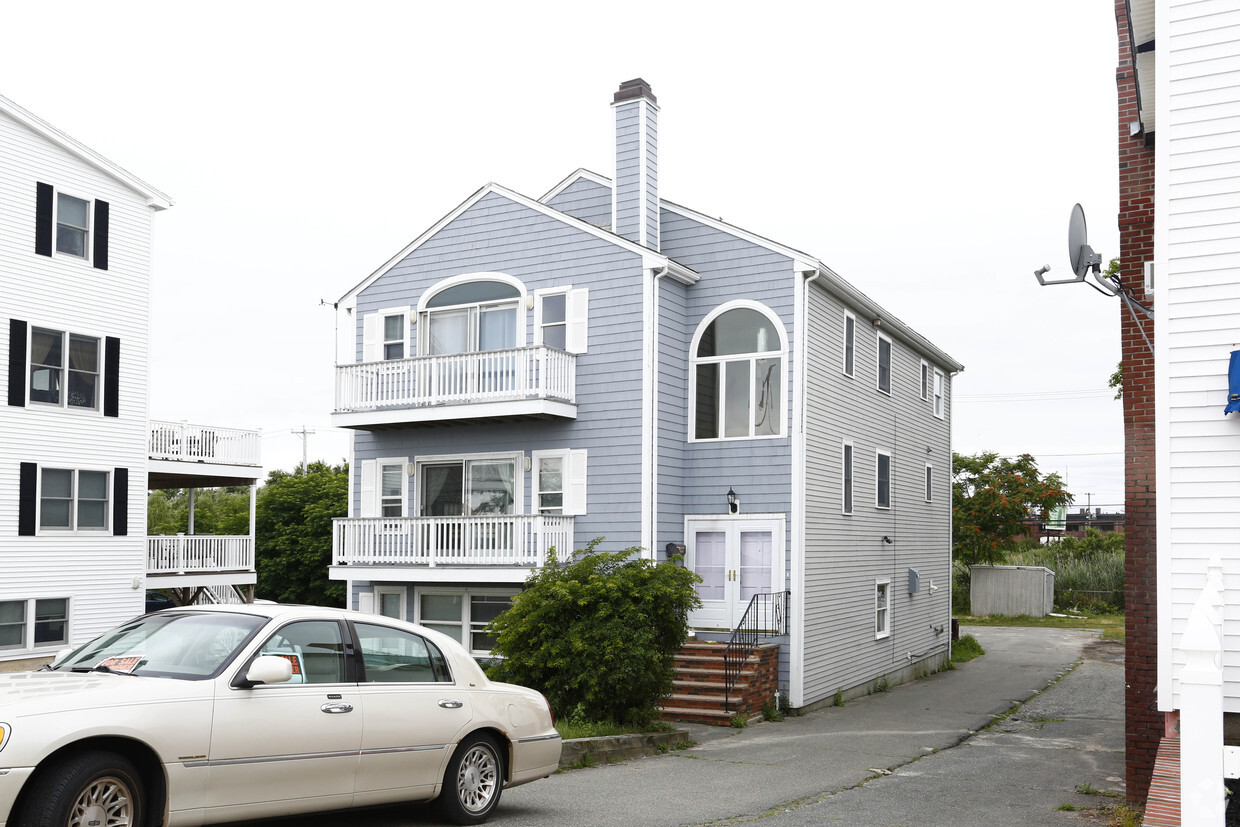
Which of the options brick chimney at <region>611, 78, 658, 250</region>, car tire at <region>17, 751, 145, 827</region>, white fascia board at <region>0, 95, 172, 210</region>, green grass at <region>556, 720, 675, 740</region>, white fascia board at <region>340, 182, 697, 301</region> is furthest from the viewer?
white fascia board at <region>0, 95, 172, 210</region>

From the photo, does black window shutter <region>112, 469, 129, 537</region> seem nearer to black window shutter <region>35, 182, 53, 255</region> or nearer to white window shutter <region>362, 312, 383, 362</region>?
black window shutter <region>35, 182, 53, 255</region>

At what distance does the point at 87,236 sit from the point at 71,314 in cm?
187

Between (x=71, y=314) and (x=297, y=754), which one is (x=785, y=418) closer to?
(x=297, y=754)

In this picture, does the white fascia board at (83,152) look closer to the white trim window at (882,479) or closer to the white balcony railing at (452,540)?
the white balcony railing at (452,540)

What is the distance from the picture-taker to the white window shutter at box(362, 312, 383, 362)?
22406 millimetres

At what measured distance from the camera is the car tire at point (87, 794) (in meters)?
6.08

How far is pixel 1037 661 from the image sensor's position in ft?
95.7

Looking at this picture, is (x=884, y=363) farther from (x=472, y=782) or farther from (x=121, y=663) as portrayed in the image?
(x=121, y=663)

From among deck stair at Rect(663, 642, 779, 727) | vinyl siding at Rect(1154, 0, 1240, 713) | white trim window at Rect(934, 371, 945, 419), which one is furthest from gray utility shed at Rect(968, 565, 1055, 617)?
vinyl siding at Rect(1154, 0, 1240, 713)

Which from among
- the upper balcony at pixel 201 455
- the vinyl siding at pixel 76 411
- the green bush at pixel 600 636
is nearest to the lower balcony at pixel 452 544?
the green bush at pixel 600 636

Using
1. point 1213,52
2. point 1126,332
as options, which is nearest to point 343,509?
point 1126,332

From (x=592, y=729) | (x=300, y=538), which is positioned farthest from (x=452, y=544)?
(x=300, y=538)

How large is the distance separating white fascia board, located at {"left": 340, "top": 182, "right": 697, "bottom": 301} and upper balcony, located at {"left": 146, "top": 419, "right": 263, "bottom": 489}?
762cm

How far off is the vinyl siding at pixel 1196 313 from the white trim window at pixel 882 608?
49.2 feet
